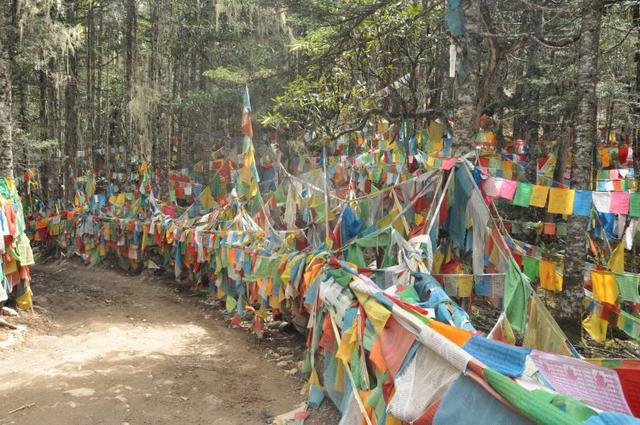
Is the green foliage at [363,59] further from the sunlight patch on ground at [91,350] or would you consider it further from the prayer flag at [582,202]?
the sunlight patch on ground at [91,350]

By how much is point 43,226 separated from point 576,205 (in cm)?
1690

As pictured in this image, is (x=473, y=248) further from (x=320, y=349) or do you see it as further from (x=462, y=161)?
(x=320, y=349)

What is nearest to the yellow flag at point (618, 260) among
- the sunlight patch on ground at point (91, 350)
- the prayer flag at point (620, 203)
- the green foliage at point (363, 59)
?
the prayer flag at point (620, 203)

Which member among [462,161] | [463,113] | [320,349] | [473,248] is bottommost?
[320,349]

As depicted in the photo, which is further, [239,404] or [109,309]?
[109,309]

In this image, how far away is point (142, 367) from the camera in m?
7.18

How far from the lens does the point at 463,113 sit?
6.85m

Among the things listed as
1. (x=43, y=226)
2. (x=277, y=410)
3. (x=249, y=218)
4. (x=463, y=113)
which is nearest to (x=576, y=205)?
(x=463, y=113)

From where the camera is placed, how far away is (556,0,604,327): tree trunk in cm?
764

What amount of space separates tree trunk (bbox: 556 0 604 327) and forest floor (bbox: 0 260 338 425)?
4.38 m

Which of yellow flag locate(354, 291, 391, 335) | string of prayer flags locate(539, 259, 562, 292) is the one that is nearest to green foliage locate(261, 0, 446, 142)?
string of prayer flags locate(539, 259, 562, 292)

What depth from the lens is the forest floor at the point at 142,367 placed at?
5770 mm

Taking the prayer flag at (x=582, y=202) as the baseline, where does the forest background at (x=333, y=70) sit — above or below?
above

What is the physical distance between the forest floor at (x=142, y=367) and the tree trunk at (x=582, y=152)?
4.38 m
